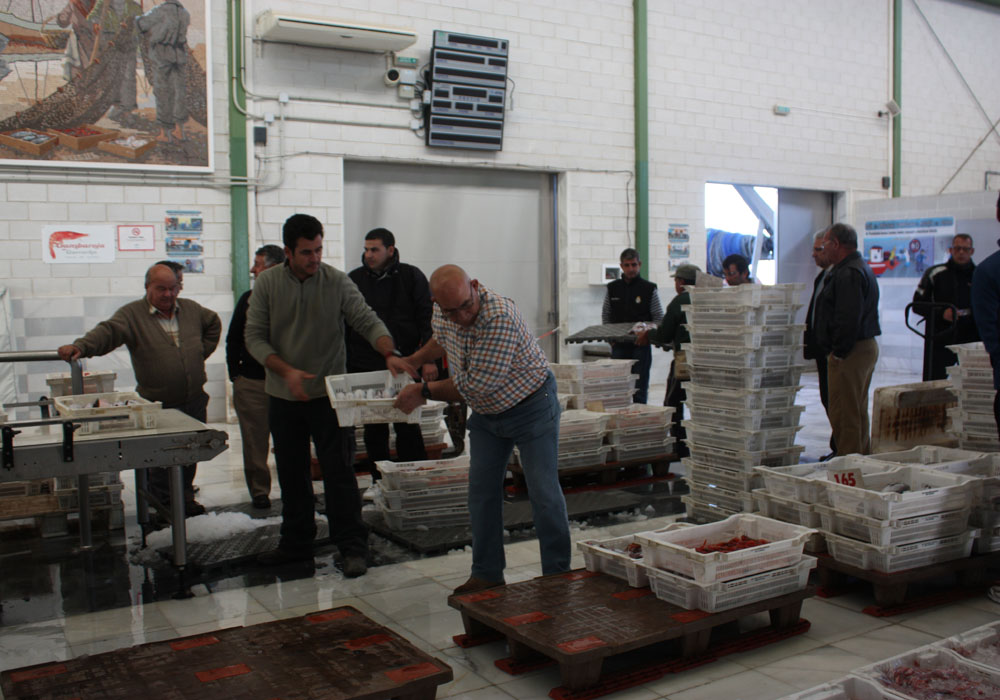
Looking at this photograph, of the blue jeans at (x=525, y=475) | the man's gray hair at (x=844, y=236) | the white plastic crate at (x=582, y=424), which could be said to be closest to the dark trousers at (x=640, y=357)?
the white plastic crate at (x=582, y=424)

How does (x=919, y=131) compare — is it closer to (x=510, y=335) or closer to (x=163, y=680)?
(x=510, y=335)

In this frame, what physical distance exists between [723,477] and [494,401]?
225 centimetres

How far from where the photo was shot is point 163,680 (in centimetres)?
290

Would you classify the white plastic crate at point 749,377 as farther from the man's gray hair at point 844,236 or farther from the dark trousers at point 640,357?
the dark trousers at point 640,357

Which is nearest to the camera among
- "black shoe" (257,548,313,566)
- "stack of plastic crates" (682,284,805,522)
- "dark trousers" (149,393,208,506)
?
"black shoe" (257,548,313,566)

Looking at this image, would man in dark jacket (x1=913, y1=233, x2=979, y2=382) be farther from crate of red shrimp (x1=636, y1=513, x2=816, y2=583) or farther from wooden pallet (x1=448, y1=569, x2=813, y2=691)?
wooden pallet (x1=448, y1=569, x2=813, y2=691)

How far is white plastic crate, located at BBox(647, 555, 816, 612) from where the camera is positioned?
339 cm

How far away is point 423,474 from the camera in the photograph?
5328mm

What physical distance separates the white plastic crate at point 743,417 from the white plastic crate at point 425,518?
1.60m

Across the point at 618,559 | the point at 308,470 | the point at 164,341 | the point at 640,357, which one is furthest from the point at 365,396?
the point at 640,357

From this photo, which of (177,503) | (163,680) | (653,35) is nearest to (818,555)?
→ (163,680)

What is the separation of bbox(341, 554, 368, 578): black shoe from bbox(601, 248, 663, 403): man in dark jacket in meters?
4.29

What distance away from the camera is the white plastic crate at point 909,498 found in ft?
12.6

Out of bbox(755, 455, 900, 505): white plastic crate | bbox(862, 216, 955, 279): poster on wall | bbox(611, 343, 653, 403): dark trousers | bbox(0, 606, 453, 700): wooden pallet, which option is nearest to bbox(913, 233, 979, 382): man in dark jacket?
bbox(611, 343, 653, 403): dark trousers
